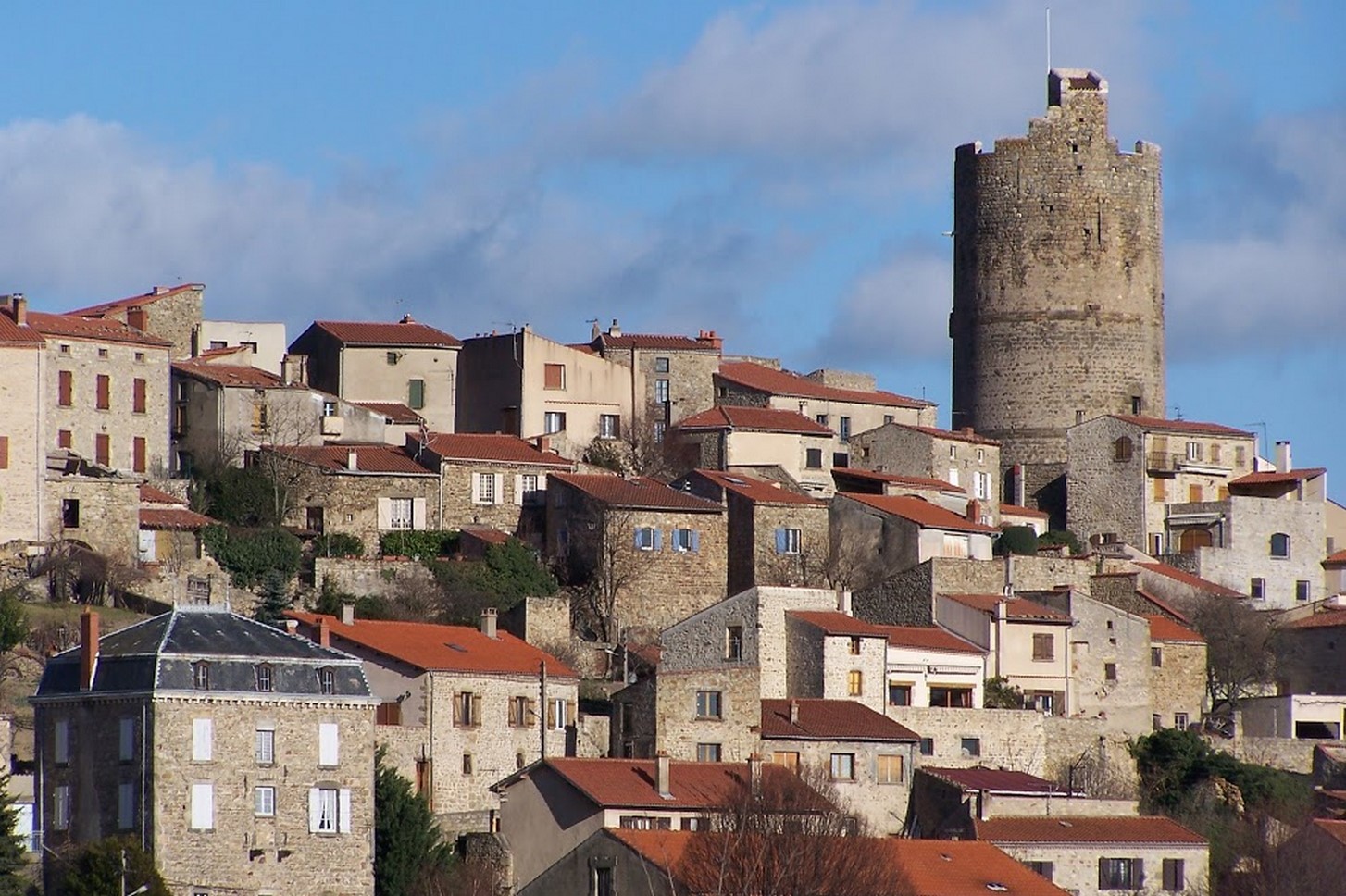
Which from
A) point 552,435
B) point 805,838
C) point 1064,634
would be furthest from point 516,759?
point 552,435

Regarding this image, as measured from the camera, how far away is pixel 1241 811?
206 feet

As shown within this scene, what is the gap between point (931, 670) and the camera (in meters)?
63.5

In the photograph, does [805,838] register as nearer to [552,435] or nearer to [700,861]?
[700,861]

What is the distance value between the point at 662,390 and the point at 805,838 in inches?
1160

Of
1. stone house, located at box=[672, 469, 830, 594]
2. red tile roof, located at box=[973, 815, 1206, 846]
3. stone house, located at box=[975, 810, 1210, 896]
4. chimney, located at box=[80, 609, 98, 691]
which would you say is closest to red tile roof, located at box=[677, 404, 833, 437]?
stone house, located at box=[672, 469, 830, 594]

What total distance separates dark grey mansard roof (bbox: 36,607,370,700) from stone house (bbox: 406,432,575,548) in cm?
1545

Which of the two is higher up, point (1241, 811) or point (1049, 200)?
point (1049, 200)

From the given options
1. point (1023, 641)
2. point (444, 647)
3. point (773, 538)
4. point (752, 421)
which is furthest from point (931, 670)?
point (752, 421)

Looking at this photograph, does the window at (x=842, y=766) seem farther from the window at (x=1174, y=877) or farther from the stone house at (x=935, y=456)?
the stone house at (x=935, y=456)

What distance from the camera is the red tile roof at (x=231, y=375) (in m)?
73.6

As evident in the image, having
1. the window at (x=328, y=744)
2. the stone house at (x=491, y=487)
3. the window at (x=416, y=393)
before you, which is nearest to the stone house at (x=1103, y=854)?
the window at (x=328, y=744)

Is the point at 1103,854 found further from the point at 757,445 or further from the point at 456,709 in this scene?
the point at 757,445

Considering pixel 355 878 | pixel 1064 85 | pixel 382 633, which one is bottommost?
pixel 355 878

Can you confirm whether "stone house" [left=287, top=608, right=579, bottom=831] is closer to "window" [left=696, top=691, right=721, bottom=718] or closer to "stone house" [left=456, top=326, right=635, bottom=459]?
"window" [left=696, top=691, right=721, bottom=718]
